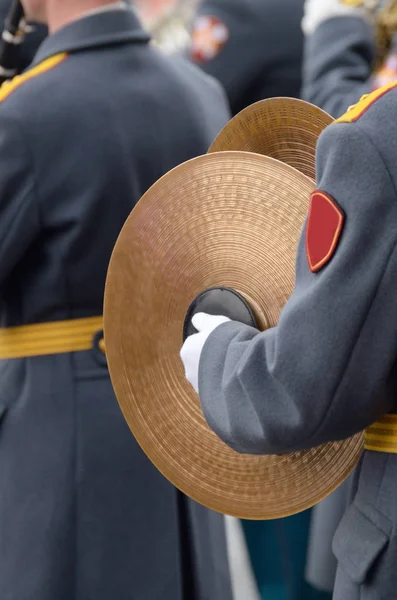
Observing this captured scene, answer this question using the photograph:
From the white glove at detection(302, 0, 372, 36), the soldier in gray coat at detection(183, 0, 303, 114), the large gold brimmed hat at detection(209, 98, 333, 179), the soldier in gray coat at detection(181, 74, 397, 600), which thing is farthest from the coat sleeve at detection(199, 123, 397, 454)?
the soldier in gray coat at detection(183, 0, 303, 114)

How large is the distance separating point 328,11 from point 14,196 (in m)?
1.20

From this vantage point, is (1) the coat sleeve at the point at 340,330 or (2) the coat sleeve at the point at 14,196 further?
(2) the coat sleeve at the point at 14,196

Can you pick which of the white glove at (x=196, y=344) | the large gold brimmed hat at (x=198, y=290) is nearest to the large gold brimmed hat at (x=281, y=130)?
the large gold brimmed hat at (x=198, y=290)

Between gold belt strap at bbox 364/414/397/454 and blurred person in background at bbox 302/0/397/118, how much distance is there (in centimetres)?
156

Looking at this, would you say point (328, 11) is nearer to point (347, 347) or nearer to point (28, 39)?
point (28, 39)

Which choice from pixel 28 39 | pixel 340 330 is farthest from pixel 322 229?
pixel 28 39

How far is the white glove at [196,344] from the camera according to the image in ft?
4.41

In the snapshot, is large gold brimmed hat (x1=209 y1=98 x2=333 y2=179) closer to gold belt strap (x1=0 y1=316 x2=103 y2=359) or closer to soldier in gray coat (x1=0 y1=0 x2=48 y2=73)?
gold belt strap (x1=0 y1=316 x2=103 y2=359)

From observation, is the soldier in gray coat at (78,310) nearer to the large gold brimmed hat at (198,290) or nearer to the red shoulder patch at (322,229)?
the large gold brimmed hat at (198,290)

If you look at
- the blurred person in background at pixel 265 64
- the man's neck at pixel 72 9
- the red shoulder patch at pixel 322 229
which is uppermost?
the red shoulder patch at pixel 322 229

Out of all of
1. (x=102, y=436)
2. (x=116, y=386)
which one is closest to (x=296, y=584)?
(x=102, y=436)

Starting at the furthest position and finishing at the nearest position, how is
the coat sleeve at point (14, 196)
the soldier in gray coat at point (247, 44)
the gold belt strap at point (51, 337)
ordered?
the soldier in gray coat at point (247, 44)
the gold belt strap at point (51, 337)
the coat sleeve at point (14, 196)

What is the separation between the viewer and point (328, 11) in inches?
110

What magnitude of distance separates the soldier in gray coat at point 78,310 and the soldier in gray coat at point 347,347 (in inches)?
31.3
